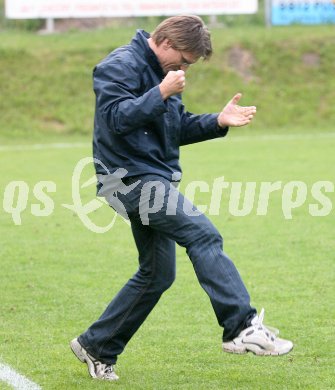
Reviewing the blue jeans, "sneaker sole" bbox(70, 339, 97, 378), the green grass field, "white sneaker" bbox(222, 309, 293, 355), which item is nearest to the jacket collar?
the blue jeans

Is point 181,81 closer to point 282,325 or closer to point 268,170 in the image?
point 282,325

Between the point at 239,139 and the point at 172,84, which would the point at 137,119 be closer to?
the point at 172,84

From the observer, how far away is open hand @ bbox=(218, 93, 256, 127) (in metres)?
6.17

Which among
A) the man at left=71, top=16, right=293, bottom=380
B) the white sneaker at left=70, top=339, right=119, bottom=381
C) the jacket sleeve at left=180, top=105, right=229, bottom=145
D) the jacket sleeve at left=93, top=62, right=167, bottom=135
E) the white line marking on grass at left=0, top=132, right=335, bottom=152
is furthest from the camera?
the white line marking on grass at left=0, top=132, right=335, bottom=152

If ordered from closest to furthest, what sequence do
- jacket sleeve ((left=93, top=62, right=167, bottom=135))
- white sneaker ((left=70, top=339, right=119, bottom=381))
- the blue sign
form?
jacket sleeve ((left=93, top=62, right=167, bottom=135)) < white sneaker ((left=70, top=339, right=119, bottom=381)) < the blue sign

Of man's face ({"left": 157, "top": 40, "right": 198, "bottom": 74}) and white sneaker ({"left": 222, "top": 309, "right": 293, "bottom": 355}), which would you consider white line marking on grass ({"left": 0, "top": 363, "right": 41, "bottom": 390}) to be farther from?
man's face ({"left": 157, "top": 40, "right": 198, "bottom": 74})

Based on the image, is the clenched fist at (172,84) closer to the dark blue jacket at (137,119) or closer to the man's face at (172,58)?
the dark blue jacket at (137,119)

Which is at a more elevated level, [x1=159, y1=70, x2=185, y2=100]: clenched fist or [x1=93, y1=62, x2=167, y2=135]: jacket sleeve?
[x1=159, y1=70, x2=185, y2=100]: clenched fist

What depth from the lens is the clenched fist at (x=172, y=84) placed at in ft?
18.7

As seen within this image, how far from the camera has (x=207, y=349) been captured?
718 cm

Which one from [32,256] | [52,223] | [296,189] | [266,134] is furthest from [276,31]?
[32,256]

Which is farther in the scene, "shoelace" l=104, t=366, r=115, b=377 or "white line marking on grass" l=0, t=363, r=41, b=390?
"shoelace" l=104, t=366, r=115, b=377

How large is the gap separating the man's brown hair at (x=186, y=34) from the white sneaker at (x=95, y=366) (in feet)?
6.59

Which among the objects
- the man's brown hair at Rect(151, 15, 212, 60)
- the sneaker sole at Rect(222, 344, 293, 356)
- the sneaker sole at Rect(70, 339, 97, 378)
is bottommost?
the sneaker sole at Rect(70, 339, 97, 378)
